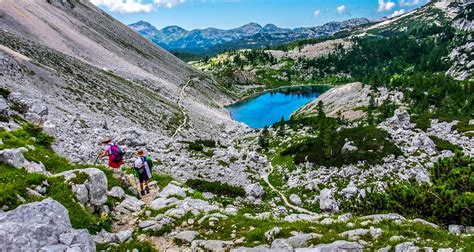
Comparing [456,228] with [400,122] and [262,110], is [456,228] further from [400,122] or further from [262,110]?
[262,110]

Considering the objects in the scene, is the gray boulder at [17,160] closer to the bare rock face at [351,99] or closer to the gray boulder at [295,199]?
the gray boulder at [295,199]

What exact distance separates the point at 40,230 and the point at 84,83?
66.2m

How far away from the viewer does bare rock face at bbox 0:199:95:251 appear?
38.4 ft

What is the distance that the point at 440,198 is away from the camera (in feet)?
55.7

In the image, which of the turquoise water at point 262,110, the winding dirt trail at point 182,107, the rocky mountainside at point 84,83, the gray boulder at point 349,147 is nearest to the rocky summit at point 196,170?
the gray boulder at point 349,147

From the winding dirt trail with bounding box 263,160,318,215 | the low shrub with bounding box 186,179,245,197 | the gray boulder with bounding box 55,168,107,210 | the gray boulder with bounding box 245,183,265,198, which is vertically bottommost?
the low shrub with bounding box 186,179,245,197

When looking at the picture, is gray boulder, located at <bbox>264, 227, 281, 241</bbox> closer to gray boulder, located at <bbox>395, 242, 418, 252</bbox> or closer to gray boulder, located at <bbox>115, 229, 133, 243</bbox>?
gray boulder, located at <bbox>395, 242, 418, 252</bbox>

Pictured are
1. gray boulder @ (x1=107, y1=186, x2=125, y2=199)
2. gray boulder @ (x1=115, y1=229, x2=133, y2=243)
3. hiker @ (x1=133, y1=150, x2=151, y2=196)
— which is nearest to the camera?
gray boulder @ (x1=115, y1=229, x2=133, y2=243)

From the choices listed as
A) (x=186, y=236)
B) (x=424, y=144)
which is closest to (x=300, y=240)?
(x=186, y=236)

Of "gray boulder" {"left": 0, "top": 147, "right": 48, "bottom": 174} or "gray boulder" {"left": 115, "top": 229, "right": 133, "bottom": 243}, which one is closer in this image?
"gray boulder" {"left": 115, "top": 229, "right": 133, "bottom": 243}

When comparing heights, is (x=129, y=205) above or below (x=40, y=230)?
Result: below

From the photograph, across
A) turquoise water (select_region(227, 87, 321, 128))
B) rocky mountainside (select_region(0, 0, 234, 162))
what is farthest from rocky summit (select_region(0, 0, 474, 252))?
turquoise water (select_region(227, 87, 321, 128))

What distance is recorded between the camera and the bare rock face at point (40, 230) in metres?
11.7

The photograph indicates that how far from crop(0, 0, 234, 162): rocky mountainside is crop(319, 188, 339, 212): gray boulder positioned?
21.7 metres
